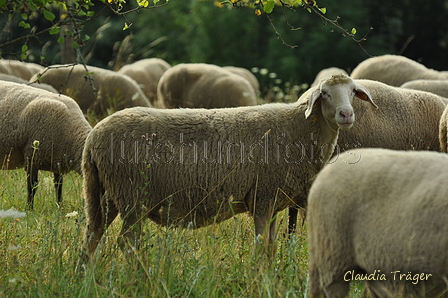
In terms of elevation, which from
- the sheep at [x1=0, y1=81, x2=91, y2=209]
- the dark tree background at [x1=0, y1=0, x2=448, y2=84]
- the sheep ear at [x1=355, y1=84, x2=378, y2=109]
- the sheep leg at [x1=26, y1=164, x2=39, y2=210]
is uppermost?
the sheep ear at [x1=355, y1=84, x2=378, y2=109]

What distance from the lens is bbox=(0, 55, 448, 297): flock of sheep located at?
7.11 ft

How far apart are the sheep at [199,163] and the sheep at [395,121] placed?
3.10ft

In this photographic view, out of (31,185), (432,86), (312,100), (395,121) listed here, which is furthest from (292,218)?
(432,86)

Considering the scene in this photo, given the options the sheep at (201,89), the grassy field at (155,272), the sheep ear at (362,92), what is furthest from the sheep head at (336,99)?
the sheep at (201,89)

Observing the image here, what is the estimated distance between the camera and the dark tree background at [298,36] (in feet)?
70.2

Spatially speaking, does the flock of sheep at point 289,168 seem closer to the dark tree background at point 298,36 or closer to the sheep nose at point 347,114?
the sheep nose at point 347,114

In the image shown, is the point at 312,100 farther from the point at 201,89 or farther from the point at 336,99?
the point at 201,89

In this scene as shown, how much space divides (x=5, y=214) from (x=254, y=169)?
4.91ft

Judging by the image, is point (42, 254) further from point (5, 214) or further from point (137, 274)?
point (137, 274)

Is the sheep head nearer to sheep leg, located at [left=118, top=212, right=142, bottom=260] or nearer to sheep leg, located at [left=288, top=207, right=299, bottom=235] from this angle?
sheep leg, located at [left=288, top=207, right=299, bottom=235]

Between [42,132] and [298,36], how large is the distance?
1846cm

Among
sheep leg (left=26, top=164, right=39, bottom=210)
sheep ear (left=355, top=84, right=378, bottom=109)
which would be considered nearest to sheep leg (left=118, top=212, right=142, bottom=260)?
sheep leg (left=26, top=164, right=39, bottom=210)

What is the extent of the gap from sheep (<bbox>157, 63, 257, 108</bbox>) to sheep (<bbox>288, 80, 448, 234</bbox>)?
14.5 feet

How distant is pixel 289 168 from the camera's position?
12.1 ft
